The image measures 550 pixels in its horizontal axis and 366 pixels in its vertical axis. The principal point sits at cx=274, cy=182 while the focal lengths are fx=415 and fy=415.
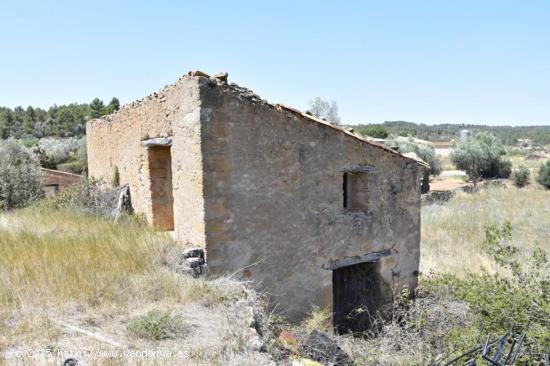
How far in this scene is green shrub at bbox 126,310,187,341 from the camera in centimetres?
389

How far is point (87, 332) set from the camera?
383 centimetres

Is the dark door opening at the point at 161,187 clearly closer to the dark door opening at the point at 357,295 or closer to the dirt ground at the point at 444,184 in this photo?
the dark door opening at the point at 357,295

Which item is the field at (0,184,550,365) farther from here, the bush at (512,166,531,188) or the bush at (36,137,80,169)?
the bush at (512,166,531,188)

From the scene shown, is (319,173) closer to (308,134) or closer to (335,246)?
(308,134)

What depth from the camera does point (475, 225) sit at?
14.6 meters

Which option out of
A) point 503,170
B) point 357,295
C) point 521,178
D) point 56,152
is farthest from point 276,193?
point 503,170

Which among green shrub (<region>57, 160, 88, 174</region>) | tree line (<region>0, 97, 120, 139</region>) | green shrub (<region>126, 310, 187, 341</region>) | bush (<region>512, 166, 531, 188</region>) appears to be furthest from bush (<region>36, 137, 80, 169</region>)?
bush (<region>512, 166, 531, 188</region>)

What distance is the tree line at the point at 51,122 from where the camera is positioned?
123ft

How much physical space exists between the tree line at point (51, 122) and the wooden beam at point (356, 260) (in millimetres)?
32065

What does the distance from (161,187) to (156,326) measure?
4.02 metres

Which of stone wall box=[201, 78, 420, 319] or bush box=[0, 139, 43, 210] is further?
bush box=[0, 139, 43, 210]

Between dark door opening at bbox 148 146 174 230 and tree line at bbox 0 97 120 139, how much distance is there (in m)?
30.0

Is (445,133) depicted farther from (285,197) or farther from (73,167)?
(285,197)

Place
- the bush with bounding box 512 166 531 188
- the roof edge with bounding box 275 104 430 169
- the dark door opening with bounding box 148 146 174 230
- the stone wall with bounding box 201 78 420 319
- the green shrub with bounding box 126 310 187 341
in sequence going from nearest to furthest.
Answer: the green shrub with bounding box 126 310 187 341
the stone wall with bounding box 201 78 420 319
the roof edge with bounding box 275 104 430 169
the dark door opening with bounding box 148 146 174 230
the bush with bounding box 512 166 531 188
